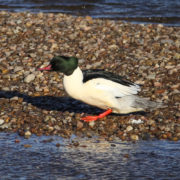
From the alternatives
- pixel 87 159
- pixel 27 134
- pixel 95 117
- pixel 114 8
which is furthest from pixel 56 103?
pixel 114 8

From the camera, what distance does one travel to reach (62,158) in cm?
596

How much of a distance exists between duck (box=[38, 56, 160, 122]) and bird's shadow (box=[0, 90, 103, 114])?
71cm

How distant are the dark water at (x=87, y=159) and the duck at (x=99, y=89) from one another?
2.32 ft

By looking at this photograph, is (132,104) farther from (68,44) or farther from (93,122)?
(68,44)

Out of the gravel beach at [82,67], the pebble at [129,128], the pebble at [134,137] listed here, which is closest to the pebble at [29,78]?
the gravel beach at [82,67]

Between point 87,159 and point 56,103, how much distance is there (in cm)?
254

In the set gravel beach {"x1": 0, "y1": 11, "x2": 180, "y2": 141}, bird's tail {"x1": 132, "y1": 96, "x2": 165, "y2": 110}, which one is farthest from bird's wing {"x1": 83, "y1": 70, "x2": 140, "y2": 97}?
gravel beach {"x1": 0, "y1": 11, "x2": 180, "y2": 141}

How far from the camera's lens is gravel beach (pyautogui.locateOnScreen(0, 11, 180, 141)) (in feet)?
23.7

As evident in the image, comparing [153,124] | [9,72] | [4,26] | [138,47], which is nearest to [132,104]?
[153,124]

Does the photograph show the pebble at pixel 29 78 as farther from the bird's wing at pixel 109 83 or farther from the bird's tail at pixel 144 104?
the bird's tail at pixel 144 104

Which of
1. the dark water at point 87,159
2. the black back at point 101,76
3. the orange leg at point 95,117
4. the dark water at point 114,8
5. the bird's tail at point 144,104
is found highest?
the dark water at point 114,8

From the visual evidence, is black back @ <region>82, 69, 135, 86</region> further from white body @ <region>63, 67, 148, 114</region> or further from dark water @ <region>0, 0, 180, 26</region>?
dark water @ <region>0, 0, 180, 26</region>

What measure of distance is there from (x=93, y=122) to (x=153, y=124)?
0.93 m

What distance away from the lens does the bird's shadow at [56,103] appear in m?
8.12
